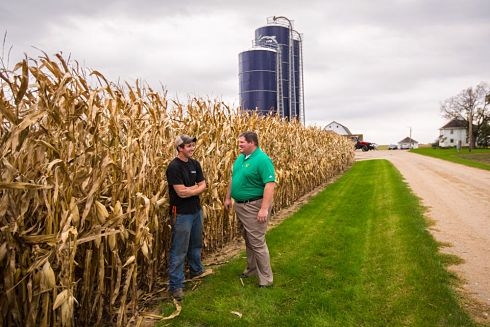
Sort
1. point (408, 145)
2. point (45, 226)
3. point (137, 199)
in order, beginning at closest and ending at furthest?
1. point (45, 226)
2. point (137, 199)
3. point (408, 145)

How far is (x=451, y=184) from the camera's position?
16.8 meters

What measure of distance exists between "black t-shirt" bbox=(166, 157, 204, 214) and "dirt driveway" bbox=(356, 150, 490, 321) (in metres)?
3.65

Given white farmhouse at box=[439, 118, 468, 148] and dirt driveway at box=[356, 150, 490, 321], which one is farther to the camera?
white farmhouse at box=[439, 118, 468, 148]

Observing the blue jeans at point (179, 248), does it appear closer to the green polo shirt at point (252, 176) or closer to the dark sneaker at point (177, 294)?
the dark sneaker at point (177, 294)

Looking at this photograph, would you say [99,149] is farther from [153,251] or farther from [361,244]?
[361,244]

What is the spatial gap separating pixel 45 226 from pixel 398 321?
3774 millimetres

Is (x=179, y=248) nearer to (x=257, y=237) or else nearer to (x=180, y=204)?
(x=180, y=204)

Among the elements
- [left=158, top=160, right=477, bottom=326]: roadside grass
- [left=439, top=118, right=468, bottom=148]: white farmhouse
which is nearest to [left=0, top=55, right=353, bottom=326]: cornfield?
[left=158, top=160, right=477, bottom=326]: roadside grass

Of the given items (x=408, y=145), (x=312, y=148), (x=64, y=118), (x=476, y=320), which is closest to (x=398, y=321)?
(x=476, y=320)

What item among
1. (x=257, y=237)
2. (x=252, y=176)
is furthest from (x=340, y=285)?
(x=252, y=176)

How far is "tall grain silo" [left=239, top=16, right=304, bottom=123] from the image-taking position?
3191 cm

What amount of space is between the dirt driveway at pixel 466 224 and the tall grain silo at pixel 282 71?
16.6 meters

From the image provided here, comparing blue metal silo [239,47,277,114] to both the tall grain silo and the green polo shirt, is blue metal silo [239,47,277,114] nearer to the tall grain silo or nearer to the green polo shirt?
the tall grain silo

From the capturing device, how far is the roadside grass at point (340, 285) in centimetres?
461
